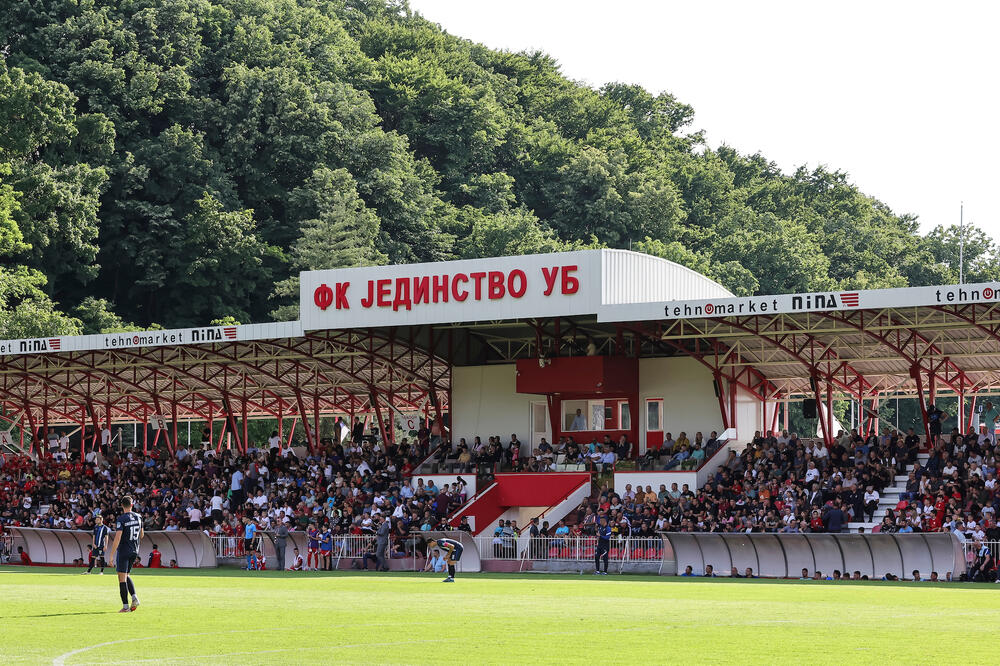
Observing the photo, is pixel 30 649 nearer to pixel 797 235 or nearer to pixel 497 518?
pixel 497 518

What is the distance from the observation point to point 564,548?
124 feet

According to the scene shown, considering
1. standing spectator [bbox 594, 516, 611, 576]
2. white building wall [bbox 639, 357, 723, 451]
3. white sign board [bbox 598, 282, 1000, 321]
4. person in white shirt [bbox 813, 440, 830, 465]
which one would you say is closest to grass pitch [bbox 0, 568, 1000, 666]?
standing spectator [bbox 594, 516, 611, 576]

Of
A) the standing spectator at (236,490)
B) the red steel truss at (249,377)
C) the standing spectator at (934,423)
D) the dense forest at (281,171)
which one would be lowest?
the standing spectator at (236,490)

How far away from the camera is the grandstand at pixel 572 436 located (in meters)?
36.8

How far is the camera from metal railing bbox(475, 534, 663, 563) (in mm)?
36438

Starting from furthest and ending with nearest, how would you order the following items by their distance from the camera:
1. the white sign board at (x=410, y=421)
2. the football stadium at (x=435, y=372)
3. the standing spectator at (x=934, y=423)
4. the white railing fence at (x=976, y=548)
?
the white sign board at (x=410, y=421) < the standing spectator at (x=934, y=423) < the white railing fence at (x=976, y=548) < the football stadium at (x=435, y=372)

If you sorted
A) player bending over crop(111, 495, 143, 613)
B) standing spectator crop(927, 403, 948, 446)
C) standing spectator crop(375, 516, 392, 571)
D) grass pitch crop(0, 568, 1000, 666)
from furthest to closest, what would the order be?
standing spectator crop(927, 403, 948, 446)
standing spectator crop(375, 516, 392, 571)
player bending over crop(111, 495, 143, 613)
grass pitch crop(0, 568, 1000, 666)

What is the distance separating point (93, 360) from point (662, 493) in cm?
2211

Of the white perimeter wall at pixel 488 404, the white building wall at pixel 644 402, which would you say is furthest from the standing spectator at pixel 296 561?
the white building wall at pixel 644 402

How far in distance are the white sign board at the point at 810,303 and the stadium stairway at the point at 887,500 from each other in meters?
4.78

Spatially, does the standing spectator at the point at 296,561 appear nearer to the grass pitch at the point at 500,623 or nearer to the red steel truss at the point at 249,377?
the red steel truss at the point at 249,377

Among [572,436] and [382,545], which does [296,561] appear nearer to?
[382,545]

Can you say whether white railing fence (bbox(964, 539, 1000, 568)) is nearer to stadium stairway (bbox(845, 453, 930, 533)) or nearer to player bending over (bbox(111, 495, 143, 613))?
stadium stairway (bbox(845, 453, 930, 533))

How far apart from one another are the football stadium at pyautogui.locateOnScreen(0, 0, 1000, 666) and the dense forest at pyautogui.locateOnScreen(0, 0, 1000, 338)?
0.24m
